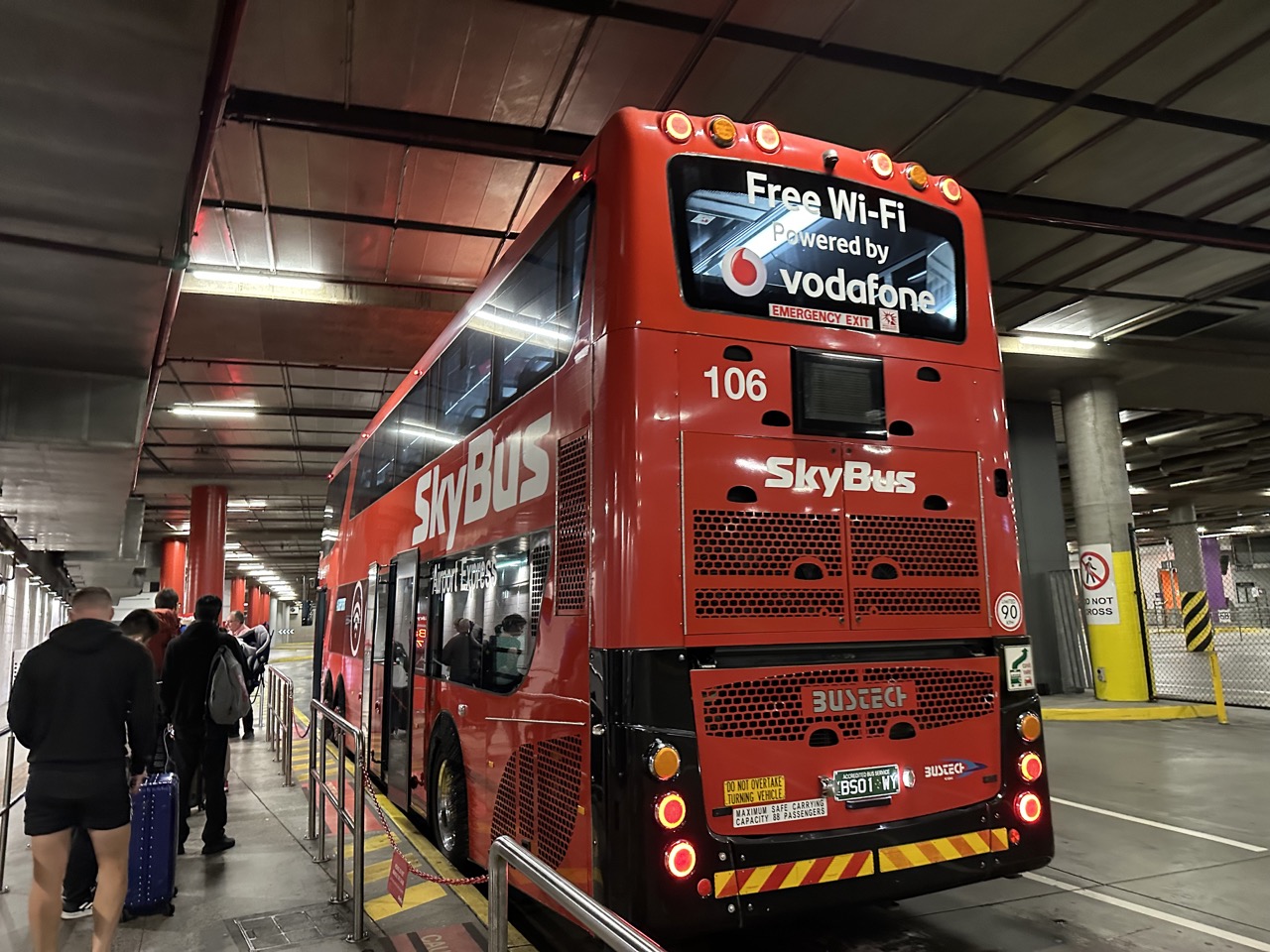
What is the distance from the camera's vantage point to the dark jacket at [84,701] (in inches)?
156

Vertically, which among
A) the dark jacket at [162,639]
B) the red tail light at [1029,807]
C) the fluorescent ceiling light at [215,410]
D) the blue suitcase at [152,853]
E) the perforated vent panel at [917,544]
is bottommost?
the blue suitcase at [152,853]

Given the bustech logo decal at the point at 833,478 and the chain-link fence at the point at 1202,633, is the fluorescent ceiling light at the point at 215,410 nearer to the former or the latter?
the bustech logo decal at the point at 833,478

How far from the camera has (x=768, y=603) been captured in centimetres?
376

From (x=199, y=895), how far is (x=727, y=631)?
4.01 metres

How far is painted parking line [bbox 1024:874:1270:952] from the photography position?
4191 millimetres

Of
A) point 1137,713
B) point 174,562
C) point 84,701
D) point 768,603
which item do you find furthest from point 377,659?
point 174,562

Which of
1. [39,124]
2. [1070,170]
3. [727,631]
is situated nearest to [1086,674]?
[1070,170]

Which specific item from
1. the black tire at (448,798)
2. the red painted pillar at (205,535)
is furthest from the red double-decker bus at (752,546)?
the red painted pillar at (205,535)

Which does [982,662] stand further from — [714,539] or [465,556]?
[465,556]

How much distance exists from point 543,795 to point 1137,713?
37.5 ft

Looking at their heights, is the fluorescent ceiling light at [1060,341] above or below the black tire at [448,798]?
above

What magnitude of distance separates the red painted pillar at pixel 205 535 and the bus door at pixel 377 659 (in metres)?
16.8

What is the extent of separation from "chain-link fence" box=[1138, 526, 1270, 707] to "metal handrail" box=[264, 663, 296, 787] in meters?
12.2

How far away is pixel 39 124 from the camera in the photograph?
167 inches
